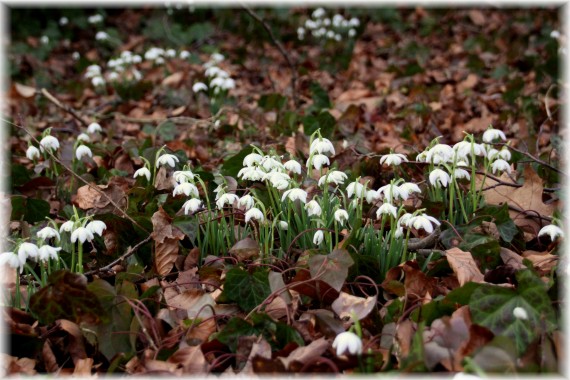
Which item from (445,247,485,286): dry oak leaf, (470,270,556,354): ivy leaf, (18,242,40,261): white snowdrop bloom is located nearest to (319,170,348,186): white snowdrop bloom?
(445,247,485,286): dry oak leaf

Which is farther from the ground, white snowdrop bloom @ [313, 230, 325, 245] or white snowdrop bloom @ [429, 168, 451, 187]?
white snowdrop bloom @ [429, 168, 451, 187]

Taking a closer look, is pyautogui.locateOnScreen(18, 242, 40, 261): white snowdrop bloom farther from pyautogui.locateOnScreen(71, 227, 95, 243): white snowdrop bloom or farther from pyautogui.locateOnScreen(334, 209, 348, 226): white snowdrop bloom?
pyautogui.locateOnScreen(334, 209, 348, 226): white snowdrop bloom

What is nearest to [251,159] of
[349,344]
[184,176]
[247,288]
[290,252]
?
[184,176]

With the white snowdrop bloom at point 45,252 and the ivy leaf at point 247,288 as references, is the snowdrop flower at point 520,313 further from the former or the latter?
the white snowdrop bloom at point 45,252

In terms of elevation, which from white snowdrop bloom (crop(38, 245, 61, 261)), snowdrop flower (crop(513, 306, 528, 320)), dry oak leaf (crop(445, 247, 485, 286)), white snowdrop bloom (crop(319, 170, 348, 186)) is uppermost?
white snowdrop bloom (crop(319, 170, 348, 186))

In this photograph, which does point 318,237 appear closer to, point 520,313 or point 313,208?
point 313,208

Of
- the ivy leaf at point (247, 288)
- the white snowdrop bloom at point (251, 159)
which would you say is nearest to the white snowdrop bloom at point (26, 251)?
the ivy leaf at point (247, 288)
